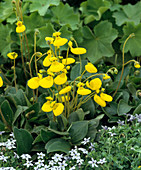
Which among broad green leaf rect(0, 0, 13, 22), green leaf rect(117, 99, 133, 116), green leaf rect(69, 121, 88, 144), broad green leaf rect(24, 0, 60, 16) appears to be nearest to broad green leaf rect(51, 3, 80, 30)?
broad green leaf rect(24, 0, 60, 16)

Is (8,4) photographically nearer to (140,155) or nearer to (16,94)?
(16,94)

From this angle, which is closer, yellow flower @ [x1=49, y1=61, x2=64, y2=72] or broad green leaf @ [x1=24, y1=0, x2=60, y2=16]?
yellow flower @ [x1=49, y1=61, x2=64, y2=72]

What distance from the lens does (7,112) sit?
1826 mm

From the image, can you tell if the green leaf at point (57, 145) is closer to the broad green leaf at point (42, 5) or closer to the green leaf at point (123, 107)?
the green leaf at point (123, 107)

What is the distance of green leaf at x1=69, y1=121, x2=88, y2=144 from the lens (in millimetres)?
1650

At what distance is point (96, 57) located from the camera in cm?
244

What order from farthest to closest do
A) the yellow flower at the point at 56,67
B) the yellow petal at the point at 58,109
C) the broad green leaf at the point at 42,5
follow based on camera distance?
1. the broad green leaf at the point at 42,5
2. the yellow petal at the point at 58,109
3. the yellow flower at the point at 56,67

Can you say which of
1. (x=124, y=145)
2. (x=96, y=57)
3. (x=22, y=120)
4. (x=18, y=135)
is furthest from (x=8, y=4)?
(x=124, y=145)

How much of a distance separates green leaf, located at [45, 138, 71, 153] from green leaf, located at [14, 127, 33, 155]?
14 centimetres

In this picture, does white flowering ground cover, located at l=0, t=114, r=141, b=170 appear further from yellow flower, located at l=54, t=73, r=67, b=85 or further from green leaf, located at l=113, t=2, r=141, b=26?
green leaf, located at l=113, t=2, r=141, b=26

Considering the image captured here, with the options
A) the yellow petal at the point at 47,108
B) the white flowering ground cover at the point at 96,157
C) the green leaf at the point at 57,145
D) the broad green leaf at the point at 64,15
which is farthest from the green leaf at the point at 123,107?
the broad green leaf at the point at 64,15

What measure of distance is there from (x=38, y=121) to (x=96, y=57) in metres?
0.93

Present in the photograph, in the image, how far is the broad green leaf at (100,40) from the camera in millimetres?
2441

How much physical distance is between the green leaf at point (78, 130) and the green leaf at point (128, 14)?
1256 millimetres
